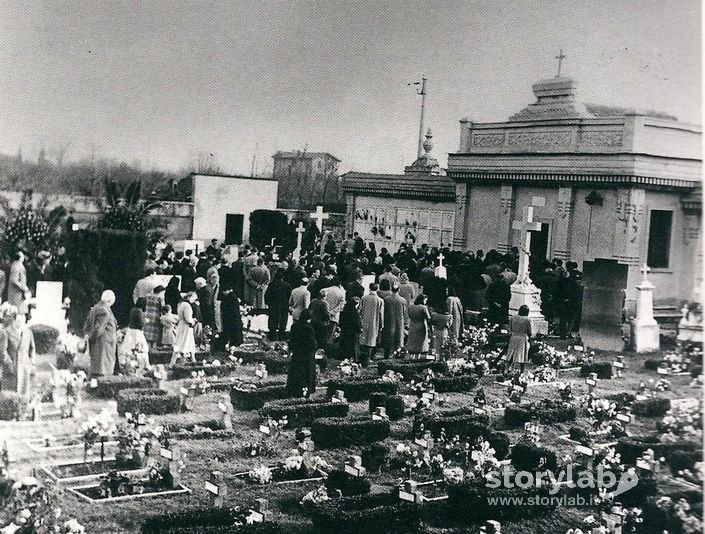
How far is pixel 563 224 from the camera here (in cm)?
783

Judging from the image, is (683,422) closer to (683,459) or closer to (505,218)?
(683,459)

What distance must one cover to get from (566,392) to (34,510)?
4764 millimetres

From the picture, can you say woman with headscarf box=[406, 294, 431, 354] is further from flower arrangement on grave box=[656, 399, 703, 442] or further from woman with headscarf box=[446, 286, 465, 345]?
flower arrangement on grave box=[656, 399, 703, 442]

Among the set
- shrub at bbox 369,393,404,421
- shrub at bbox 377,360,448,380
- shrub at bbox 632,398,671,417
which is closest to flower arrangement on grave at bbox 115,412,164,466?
shrub at bbox 369,393,404,421

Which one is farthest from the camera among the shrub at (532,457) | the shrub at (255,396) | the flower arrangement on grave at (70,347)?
the flower arrangement on grave at (70,347)

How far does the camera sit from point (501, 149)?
26.5ft

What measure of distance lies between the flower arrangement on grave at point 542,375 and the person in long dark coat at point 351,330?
1738 mm

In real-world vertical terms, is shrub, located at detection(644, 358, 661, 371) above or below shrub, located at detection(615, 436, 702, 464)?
above

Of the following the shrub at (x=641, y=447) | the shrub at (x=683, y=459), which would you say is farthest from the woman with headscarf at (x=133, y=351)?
the shrub at (x=683, y=459)

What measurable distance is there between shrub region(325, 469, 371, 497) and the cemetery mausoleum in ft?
8.14

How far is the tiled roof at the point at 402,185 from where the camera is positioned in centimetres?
834

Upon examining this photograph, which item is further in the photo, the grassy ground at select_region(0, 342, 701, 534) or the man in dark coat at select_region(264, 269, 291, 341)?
the man in dark coat at select_region(264, 269, 291, 341)

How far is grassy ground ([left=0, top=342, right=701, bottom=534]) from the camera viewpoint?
710 cm

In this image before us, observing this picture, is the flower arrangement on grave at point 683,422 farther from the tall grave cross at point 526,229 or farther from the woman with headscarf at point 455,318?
the woman with headscarf at point 455,318
